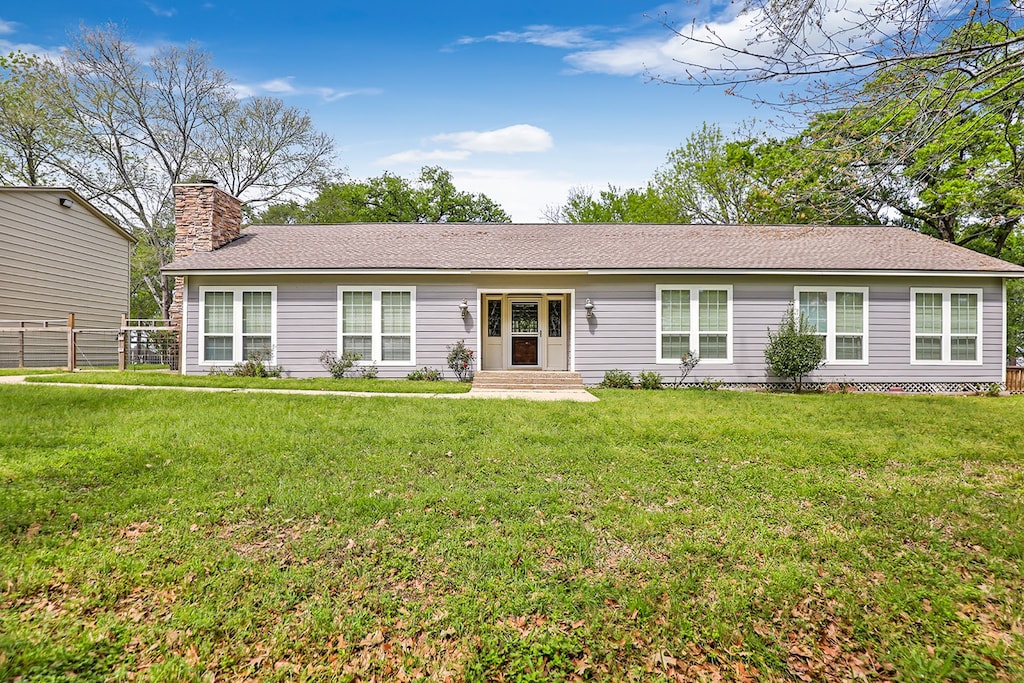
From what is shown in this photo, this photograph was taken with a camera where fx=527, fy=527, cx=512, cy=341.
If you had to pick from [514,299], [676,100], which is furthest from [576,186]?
[676,100]

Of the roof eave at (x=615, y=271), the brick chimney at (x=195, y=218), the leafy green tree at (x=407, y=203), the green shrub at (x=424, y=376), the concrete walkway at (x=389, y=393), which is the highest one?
the leafy green tree at (x=407, y=203)

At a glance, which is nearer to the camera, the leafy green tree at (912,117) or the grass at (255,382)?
the leafy green tree at (912,117)

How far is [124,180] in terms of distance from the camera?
24.6 meters

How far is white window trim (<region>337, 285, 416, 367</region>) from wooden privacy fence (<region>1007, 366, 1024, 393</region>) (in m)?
14.0

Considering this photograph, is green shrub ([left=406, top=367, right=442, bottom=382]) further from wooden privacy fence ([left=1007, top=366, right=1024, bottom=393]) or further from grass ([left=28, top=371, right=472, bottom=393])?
wooden privacy fence ([left=1007, top=366, right=1024, bottom=393])

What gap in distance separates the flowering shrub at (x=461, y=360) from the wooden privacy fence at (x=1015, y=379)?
12.7m

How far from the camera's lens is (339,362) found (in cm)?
1214

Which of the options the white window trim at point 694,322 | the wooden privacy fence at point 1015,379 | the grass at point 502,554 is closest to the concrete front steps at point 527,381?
the white window trim at point 694,322

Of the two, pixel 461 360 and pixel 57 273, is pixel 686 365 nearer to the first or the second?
pixel 461 360

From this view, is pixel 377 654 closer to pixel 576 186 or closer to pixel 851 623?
pixel 851 623

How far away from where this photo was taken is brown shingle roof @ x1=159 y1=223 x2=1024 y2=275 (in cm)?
1208

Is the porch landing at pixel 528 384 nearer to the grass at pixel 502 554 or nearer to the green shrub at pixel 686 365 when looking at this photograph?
the green shrub at pixel 686 365

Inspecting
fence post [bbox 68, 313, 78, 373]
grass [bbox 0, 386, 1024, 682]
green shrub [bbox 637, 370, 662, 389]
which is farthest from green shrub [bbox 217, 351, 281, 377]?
green shrub [bbox 637, 370, 662, 389]

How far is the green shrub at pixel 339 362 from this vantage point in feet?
39.7
